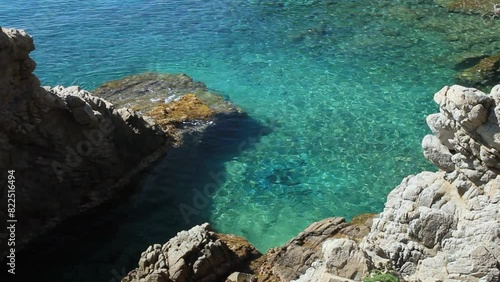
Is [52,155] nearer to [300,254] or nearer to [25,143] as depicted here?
[25,143]

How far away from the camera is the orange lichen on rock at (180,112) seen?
90.3 ft

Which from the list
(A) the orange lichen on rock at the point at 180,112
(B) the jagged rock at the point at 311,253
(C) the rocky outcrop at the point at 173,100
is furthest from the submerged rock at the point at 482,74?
(B) the jagged rock at the point at 311,253

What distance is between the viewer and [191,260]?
16.9m

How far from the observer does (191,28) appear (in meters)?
40.3

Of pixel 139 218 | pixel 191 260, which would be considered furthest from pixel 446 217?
pixel 139 218

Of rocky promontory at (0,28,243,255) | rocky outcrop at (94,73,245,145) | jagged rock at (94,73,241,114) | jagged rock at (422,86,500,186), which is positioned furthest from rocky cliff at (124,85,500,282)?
jagged rock at (94,73,241,114)

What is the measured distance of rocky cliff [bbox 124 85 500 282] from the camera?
11641 mm

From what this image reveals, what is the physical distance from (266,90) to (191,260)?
16.3 m

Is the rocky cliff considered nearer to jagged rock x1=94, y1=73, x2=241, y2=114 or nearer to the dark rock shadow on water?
the dark rock shadow on water

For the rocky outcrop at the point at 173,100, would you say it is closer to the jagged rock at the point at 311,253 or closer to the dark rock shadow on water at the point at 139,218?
the dark rock shadow on water at the point at 139,218

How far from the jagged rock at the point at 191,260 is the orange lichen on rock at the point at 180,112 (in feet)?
34.7

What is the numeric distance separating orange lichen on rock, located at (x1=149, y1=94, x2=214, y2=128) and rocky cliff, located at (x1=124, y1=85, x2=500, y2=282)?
14889mm

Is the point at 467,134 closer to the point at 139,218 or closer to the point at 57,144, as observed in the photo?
the point at 139,218

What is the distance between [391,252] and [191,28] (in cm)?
3078
